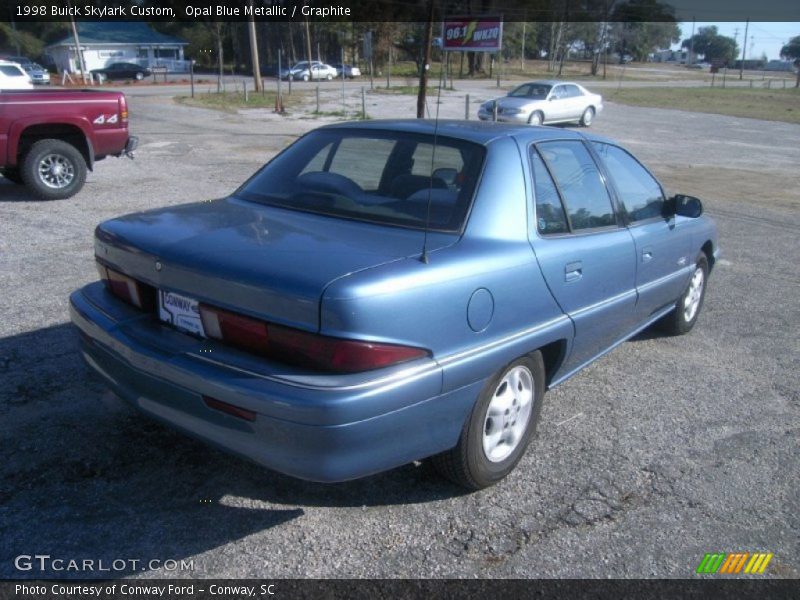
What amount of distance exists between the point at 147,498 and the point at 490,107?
2293cm

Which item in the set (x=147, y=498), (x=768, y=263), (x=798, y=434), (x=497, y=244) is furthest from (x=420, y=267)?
(x=768, y=263)

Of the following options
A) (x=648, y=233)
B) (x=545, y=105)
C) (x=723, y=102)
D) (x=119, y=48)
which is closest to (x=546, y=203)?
(x=648, y=233)

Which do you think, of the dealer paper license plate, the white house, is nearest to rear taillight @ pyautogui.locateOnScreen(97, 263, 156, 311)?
the dealer paper license plate

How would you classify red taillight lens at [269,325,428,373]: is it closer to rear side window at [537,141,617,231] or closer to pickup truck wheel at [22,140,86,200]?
rear side window at [537,141,617,231]

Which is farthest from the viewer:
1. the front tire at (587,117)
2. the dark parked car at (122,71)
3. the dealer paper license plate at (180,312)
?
the dark parked car at (122,71)

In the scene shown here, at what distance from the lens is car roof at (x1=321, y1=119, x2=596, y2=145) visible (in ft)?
12.2

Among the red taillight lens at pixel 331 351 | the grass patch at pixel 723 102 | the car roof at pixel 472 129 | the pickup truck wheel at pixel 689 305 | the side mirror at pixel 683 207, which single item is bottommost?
the grass patch at pixel 723 102

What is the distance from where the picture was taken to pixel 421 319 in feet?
9.30

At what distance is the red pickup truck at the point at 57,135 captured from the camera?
909cm

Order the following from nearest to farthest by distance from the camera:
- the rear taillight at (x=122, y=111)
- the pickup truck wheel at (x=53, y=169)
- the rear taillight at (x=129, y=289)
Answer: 1. the rear taillight at (x=129, y=289)
2. the pickup truck wheel at (x=53, y=169)
3. the rear taillight at (x=122, y=111)

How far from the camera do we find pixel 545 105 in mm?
24969

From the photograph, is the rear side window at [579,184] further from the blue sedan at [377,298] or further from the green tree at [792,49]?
the green tree at [792,49]

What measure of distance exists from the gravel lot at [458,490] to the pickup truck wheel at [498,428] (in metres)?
0.13

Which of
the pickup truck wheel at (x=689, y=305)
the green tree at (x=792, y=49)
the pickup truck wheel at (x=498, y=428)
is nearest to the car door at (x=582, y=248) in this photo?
the pickup truck wheel at (x=498, y=428)
